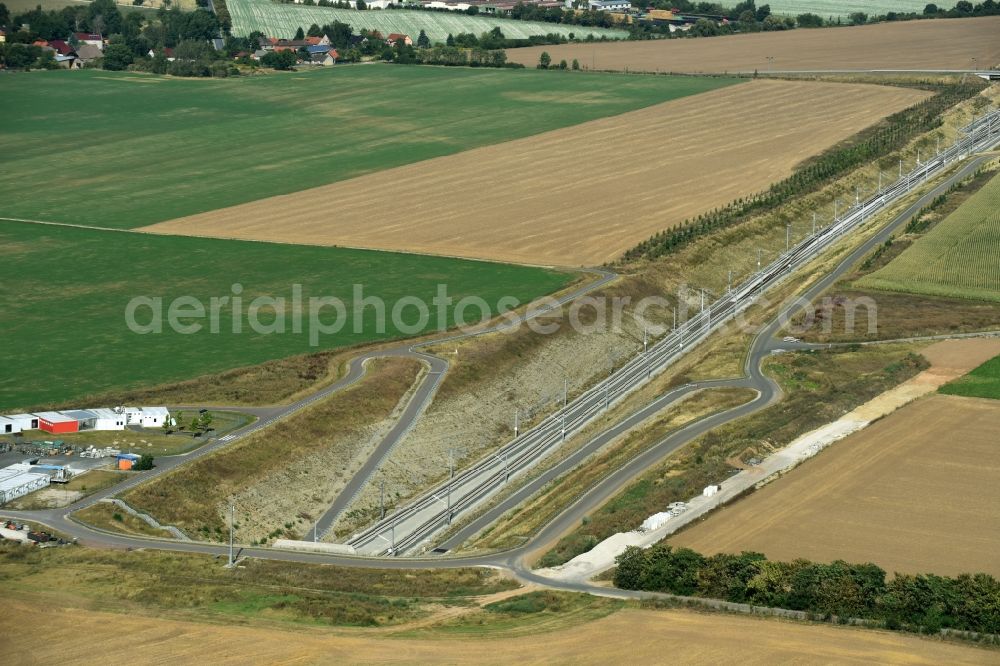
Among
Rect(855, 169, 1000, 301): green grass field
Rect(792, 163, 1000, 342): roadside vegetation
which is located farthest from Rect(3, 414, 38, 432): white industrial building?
Rect(855, 169, 1000, 301): green grass field

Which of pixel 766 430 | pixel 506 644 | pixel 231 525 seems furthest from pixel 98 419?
pixel 766 430

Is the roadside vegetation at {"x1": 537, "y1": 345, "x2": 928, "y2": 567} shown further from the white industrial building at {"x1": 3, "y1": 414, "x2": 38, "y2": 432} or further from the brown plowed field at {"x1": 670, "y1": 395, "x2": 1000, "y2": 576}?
the white industrial building at {"x1": 3, "y1": 414, "x2": 38, "y2": 432}

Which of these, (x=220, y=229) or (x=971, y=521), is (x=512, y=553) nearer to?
(x=971, y=521)

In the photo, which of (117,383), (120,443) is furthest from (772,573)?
(117,383)

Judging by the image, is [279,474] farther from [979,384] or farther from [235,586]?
[979,384]

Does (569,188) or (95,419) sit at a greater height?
(569,188)

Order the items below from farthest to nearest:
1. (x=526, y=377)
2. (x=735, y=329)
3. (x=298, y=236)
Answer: (x=298, y=236)
(x=735, y=329)
(x=526, y=377)
